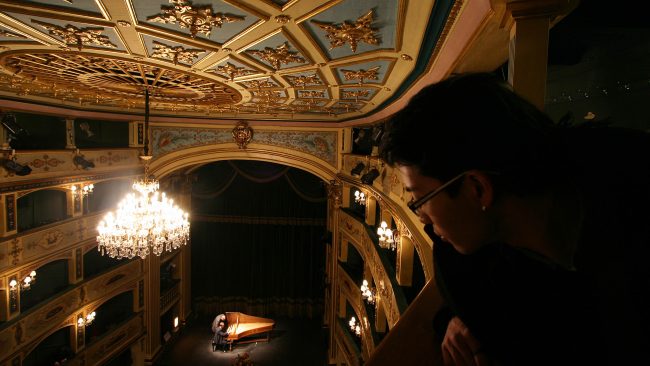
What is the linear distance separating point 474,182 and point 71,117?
9.84 m

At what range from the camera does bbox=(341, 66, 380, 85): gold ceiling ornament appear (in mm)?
4199

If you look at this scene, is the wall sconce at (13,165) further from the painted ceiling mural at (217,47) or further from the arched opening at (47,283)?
the arched opening at (47,283)

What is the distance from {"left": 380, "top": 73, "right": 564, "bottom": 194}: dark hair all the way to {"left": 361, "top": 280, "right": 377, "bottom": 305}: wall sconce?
7439 millimetres

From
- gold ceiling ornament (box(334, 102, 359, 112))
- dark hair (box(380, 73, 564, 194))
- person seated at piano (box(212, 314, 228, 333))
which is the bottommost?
person seated at piano (box(212, 314, 228, 333))

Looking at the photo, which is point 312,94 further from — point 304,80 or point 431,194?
point 431,194

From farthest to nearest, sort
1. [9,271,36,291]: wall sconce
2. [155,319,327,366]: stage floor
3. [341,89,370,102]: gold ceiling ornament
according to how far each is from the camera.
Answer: [155,319,327,366]: stage floor → [9,271,36,291]: wall sconce → [341,89,370,102]: gold ceiling ornament

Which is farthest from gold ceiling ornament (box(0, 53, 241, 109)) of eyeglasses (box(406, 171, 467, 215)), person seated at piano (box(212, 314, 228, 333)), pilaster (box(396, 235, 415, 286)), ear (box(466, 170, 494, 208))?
person seated at piano (box(212, 314, 228, 333))

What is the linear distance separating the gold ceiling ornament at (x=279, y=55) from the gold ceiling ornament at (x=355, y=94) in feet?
5.54

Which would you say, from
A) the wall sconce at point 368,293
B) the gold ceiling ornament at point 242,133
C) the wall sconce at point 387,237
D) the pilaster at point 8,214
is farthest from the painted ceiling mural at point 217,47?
the wall sconce at point 368,293

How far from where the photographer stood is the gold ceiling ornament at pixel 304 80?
4.76 meters

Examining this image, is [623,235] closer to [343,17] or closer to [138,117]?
[343,17]

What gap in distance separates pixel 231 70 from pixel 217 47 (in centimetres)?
92

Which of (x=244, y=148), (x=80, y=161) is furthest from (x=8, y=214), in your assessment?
(x=244, y=148)

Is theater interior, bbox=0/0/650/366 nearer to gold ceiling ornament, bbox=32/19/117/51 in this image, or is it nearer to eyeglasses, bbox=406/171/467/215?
gold ceiling ornament, bbox=32/19/117/51
